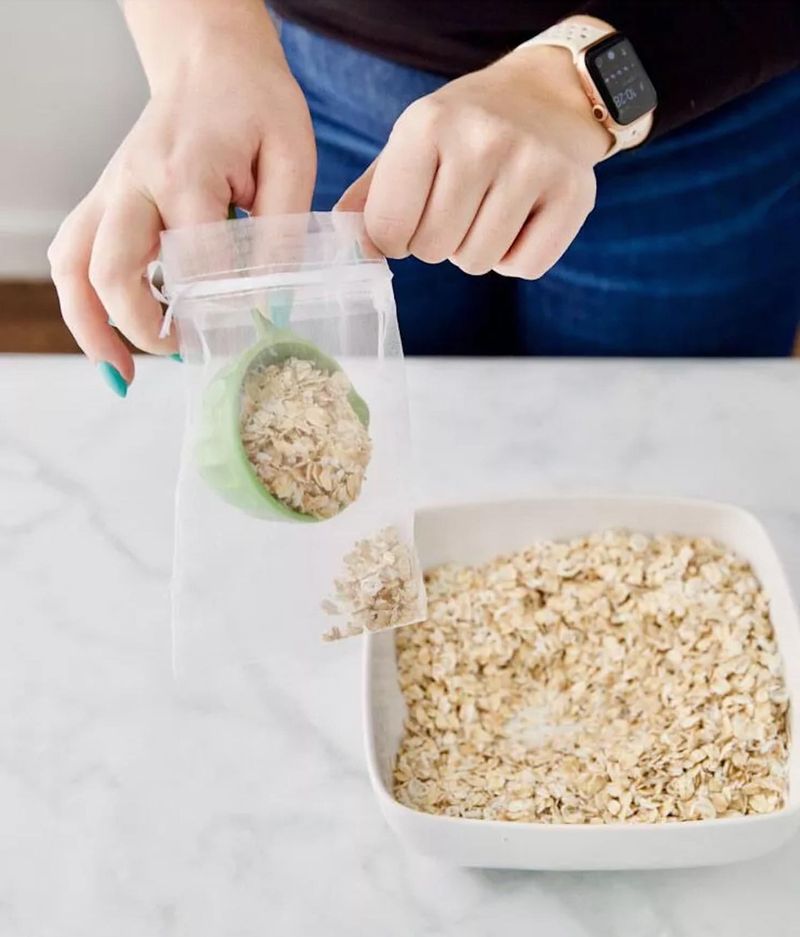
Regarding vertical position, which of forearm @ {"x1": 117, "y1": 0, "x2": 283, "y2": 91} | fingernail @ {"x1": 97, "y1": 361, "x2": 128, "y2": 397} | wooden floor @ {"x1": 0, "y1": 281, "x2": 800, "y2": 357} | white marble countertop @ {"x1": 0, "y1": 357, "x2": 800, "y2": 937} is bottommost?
wooden floor @ {"x1": 0, "y1": 281, "x2": 800, "y2": 357}

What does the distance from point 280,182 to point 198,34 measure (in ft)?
0.42

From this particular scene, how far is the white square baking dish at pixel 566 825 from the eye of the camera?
577 millimetres

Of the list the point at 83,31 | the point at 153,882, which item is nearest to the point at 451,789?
the point at 153,882

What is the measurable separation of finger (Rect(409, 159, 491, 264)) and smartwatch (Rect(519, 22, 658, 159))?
0.44 feet

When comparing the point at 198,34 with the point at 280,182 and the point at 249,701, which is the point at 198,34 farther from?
the point at 249,701

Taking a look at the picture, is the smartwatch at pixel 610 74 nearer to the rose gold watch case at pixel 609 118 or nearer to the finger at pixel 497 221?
the rose gold watch case at pixel 609 118

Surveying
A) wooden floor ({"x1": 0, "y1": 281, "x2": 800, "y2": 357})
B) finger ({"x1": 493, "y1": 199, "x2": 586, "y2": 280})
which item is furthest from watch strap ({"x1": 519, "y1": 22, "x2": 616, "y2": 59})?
wooden floor ({"x1": 0, "y1": 281, "x2": 800, "y2": 357})

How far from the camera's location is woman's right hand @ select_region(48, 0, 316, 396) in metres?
0.61

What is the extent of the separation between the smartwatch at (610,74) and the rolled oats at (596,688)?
27cm

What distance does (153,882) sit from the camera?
2.10ft

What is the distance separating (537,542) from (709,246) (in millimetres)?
342

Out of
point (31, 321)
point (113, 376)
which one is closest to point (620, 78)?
point (113, 376)

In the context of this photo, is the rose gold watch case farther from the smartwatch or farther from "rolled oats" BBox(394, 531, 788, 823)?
Answer: "rolled oats" BBox(394, 531, 788, 823)

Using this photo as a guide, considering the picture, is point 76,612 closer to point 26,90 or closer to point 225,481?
point 225,481
